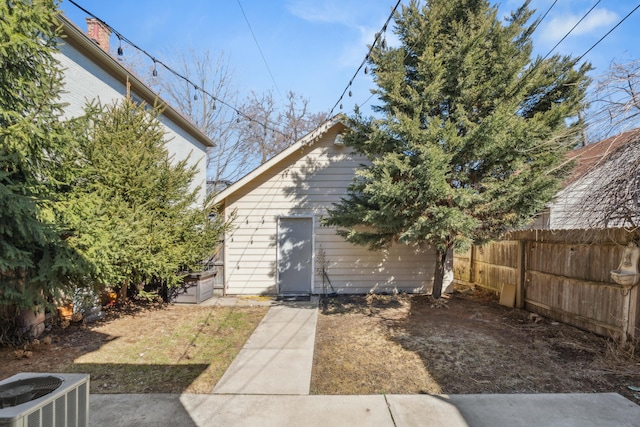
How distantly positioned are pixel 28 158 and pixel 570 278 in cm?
848

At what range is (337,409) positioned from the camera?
3113 millimetres

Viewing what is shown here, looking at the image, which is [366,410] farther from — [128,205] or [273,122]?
[273,122]

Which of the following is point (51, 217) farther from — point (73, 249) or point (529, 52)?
point (529, 52)

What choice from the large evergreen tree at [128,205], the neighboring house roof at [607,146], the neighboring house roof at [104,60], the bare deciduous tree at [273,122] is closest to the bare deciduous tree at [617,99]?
the neighboring house roof at [607,146]

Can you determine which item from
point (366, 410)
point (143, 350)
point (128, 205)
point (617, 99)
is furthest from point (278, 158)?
point (617, 99)

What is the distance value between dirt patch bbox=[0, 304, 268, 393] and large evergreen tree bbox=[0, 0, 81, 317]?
80cm

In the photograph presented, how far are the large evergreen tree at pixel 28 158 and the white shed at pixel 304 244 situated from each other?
441 cm

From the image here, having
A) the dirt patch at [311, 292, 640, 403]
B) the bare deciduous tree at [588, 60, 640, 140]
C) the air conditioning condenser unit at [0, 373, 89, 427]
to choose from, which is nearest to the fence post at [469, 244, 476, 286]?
the dirt patch at [311, 292, 640, 403]

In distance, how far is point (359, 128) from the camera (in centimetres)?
652

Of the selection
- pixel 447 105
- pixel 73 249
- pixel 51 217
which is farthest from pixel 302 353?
pixel 447 105

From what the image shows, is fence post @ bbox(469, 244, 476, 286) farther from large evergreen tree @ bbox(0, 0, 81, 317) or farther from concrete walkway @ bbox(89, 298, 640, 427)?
large evergreen tree @ bbox(0, 0, 81, 317)

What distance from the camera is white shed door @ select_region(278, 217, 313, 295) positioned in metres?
8.56

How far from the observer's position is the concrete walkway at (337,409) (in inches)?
114

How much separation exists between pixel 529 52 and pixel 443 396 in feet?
22.3
